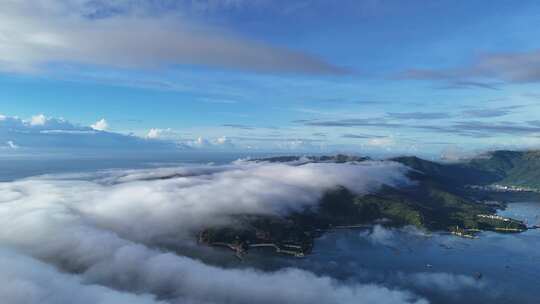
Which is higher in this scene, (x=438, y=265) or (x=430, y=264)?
(x=430, y=264)

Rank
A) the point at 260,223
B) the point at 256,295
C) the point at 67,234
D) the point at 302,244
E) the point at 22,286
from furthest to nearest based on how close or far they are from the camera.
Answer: the point at 260,223 → the point at 302,244 → the point at 67,234 → the point at 256,295 → the point at 22,286

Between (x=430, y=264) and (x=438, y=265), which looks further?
(x=430, y=264)

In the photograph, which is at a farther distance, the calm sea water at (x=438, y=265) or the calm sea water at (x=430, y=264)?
the calm sea water at (x=430, y=264)

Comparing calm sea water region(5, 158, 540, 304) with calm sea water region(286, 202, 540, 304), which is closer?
calm sea water region(286, 202, 540, 304)

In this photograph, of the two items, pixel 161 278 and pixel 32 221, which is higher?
pixel 32 221

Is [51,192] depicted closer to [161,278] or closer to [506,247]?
[161,278]

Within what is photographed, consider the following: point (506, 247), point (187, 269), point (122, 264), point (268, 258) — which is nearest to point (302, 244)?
point (268, 258)

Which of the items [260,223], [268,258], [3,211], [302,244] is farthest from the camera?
[260,223]

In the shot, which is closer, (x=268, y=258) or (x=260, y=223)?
(x=268, y=258)

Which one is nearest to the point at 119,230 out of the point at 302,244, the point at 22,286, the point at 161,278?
the point at 161,278
